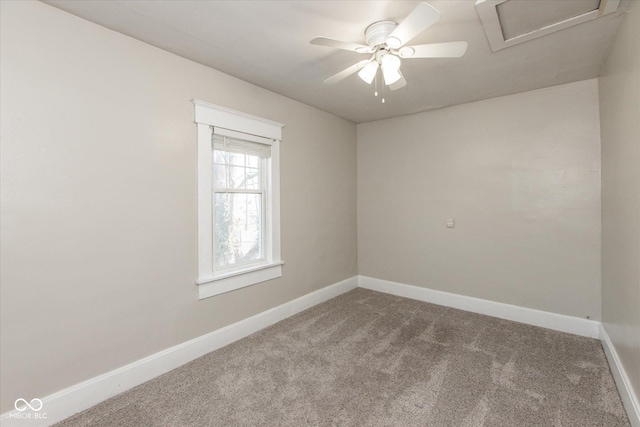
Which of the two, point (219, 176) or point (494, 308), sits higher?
point (219, 176)

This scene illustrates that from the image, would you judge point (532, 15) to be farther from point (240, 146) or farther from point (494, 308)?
point (494, 308)

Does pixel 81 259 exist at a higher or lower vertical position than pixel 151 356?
higher

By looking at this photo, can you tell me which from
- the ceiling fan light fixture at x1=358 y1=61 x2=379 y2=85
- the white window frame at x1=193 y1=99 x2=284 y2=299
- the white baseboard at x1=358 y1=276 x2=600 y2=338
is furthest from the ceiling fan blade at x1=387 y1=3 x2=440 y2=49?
the white baseboard at x1=358 y1=276 x2=600 y2=338

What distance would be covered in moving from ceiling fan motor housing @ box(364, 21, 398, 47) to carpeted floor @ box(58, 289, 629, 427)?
7.94ft

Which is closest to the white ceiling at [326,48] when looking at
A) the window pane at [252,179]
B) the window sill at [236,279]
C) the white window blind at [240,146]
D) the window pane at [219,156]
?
the white window blind at [240,146]

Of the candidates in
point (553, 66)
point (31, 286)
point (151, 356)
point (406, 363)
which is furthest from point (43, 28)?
point (553, 66)

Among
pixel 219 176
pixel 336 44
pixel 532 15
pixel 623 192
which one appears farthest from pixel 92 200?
pixel 623 192

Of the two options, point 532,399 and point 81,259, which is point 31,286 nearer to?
point 81,259

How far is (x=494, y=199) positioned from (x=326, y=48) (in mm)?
2527

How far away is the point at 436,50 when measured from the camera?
1.80m

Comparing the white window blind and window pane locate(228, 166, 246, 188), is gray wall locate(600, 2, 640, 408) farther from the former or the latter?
window pane locate(228, 166, 246, 188)

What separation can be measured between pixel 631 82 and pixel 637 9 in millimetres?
391

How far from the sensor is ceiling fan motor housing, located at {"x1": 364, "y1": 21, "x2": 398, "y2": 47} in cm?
187

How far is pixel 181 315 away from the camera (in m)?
2.41
